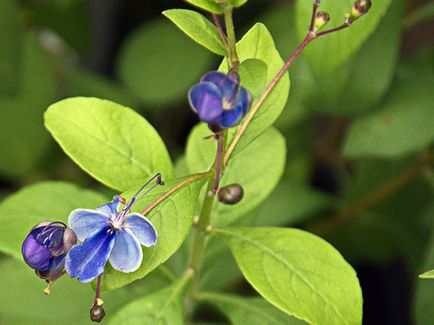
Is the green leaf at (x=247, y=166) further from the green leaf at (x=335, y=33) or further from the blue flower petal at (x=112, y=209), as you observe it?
the blue flower petal at (x=112, y=209)

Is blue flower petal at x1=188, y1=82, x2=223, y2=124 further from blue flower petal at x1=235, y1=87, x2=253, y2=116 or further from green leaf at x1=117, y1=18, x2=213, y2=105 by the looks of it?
green leaf at x1=117, y1=18, x2=213, y2=105

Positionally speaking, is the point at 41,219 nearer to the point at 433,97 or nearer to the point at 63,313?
the point at 63,313

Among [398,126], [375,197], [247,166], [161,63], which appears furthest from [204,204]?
[161,63]

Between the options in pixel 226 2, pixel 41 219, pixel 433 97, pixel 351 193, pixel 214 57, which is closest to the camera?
pixel 226 2

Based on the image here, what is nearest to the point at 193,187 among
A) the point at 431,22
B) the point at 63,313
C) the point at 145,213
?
the point at 145,213

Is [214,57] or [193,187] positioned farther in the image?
[214,57]

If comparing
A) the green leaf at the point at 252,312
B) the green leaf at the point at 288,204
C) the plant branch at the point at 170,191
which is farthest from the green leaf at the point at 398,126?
the plant branch at the point at 170,191

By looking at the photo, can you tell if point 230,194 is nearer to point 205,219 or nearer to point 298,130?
point 205,219
